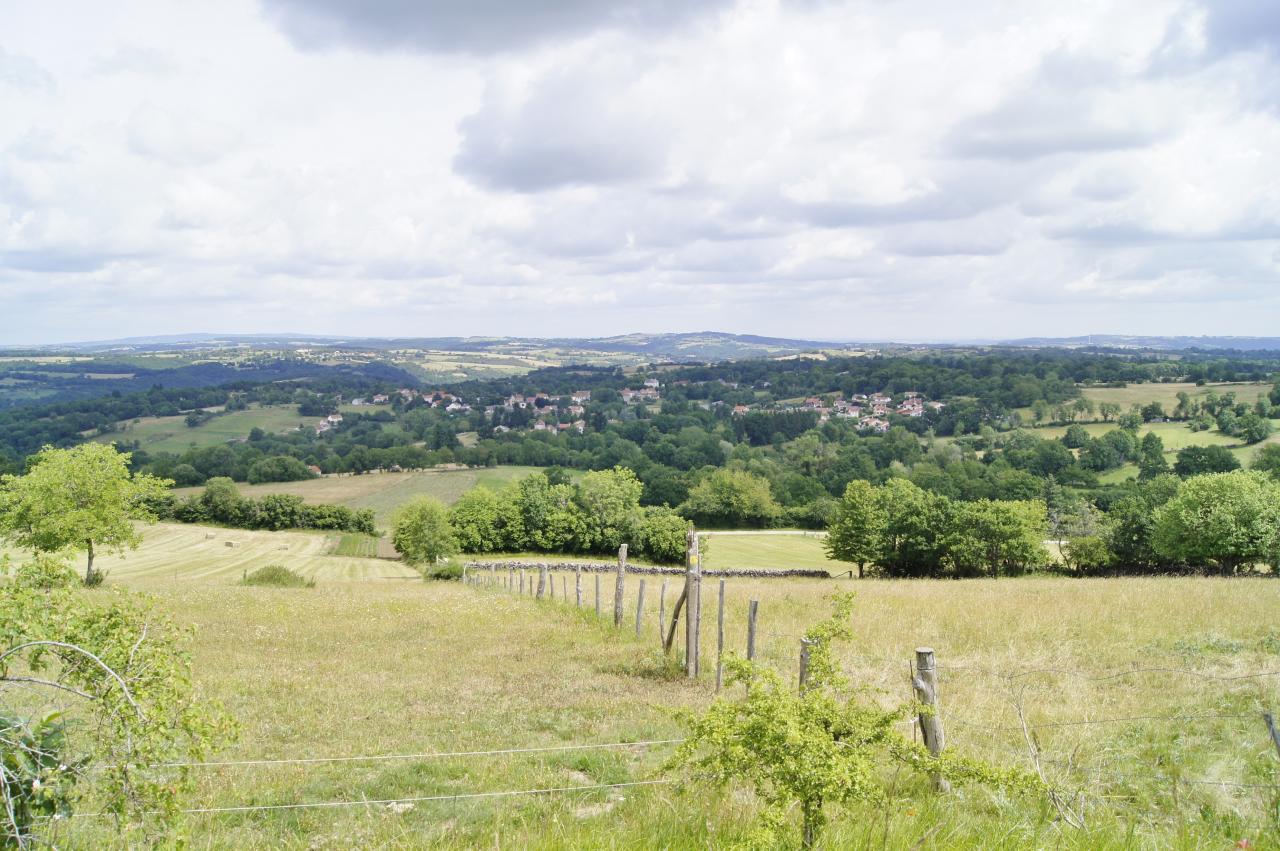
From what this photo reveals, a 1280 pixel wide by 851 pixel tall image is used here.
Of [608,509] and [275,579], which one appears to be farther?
[608,509]

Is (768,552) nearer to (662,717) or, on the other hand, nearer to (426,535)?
(426,535)

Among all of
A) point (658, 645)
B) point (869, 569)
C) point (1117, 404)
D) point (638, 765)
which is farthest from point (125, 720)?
point (1117, 404)

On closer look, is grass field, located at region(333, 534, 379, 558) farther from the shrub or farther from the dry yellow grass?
the shrub

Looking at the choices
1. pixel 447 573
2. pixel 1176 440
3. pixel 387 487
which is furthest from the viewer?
pixel 1176 440

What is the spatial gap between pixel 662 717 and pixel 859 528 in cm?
5052

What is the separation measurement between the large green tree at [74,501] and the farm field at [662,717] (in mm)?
18075

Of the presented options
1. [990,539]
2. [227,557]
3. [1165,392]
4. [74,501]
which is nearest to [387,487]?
[227,557]

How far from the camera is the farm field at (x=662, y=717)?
20.2ft

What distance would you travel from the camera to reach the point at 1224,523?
4300 cm

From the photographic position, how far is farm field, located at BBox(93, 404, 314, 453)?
15212 cm

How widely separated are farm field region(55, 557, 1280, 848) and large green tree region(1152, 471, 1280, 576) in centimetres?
2746

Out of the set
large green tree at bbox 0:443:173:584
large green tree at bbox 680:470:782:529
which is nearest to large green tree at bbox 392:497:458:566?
large green tree at bbox 0:443:173:584

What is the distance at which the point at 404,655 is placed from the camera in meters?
15.8

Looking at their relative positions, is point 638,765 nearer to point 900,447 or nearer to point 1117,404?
point 900,447
